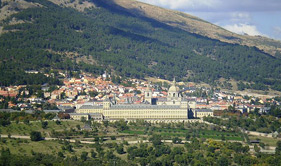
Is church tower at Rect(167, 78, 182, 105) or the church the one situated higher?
church tower at Rect(167, 78, 182, 105)

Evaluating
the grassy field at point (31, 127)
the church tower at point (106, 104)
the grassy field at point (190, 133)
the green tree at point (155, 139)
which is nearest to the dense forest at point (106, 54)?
the church tower at point (106, 104)

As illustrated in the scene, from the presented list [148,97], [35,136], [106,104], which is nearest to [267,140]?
[106,104]

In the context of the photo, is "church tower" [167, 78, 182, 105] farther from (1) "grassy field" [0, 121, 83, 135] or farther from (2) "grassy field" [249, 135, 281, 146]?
(1) "grassy field" [0, 121, 83, 135]

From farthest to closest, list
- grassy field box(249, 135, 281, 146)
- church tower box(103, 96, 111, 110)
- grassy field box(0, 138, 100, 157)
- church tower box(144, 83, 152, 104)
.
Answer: church tower box(144, 83, 152, 104) < church tower box(103, 96, 111, 110) < grassy field box(249, 135, 281, 146) < grassy field box(0, 138, 100, 157)

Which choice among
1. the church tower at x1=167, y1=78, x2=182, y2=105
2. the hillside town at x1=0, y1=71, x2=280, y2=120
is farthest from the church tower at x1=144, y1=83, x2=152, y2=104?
the church tower at x1=167, y1=78, x2=182, y2=105

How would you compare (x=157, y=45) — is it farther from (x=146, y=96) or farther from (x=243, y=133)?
(x=243, y=133)

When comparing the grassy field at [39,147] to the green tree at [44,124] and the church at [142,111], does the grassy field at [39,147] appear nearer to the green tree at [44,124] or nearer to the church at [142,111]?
the green tree at [44,124]

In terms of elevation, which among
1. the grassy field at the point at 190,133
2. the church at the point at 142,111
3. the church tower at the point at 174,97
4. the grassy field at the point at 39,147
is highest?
the church tower at the point at 174,97

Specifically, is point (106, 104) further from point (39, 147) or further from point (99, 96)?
point (39, 147)

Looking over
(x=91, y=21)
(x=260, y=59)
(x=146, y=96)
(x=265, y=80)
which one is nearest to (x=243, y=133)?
(x=146, y=96)
